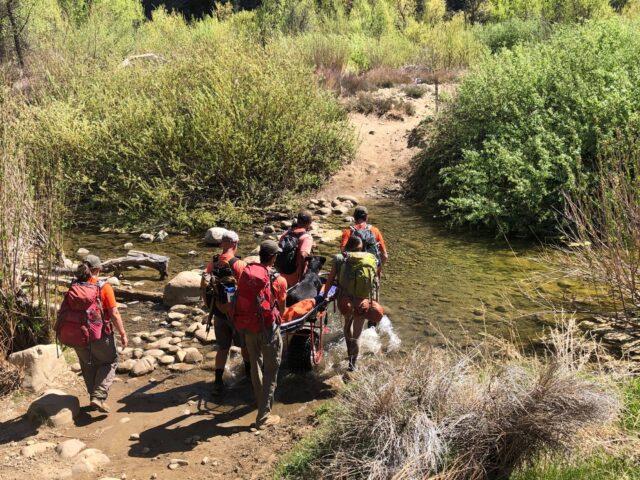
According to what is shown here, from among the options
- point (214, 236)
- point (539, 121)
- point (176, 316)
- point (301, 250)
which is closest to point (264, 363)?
point (301, 250)

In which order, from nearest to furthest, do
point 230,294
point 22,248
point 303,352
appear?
1. point 230,294
2. point 22,248
3. point 303,352

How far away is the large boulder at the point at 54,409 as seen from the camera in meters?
5.93

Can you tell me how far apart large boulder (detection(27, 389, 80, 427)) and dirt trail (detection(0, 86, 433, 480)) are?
3.1 inches

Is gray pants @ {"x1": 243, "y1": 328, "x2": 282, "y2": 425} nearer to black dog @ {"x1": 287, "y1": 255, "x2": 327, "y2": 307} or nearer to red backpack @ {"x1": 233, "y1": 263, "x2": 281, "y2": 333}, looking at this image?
red backpack @ {"x1": 233, "y1": 263, "x2": 281, "y2": 333}

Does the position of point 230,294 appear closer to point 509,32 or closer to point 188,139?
point 188,139

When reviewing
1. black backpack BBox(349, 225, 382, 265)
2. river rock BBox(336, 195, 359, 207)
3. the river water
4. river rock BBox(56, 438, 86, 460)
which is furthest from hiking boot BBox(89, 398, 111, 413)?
river rock BBox(336, 195, 359, 207)

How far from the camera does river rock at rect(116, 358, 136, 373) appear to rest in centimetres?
727

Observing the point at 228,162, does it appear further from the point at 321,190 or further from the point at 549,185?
the point at 549,185

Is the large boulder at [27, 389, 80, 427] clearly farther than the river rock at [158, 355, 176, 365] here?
No

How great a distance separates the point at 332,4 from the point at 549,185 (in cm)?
3316

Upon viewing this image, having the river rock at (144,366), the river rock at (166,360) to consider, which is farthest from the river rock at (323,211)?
the river rock at (144,366)

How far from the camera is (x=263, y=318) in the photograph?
5.88 meters

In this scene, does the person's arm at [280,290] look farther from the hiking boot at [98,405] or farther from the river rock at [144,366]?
the river rock at [144,366]

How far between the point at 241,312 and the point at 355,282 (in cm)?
138
